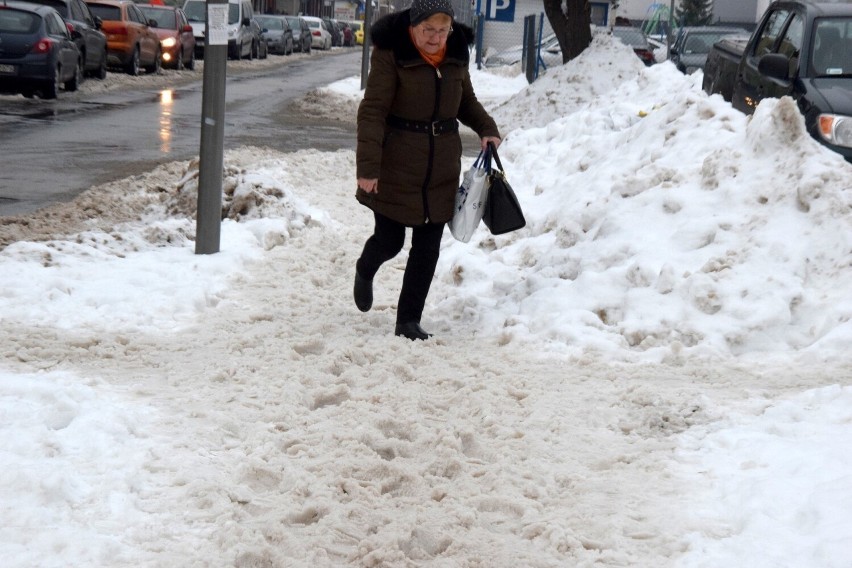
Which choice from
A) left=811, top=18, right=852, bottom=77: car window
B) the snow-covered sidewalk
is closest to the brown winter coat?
the snow-covered sidewalk

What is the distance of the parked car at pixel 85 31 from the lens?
2261cm

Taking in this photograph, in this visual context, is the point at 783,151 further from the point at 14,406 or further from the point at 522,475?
the point at 14,406

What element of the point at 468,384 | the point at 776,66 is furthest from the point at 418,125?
the point at 776,66

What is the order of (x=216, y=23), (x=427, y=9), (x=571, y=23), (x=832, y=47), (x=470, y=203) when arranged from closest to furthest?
(x=427, y=9) < (x=470, y=203) < (x=216, y=23) < (x=832, y=47) < (x=571, y=23)

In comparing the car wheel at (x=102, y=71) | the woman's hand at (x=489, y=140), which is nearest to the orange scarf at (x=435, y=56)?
the woman's hand at (x=489, y=140)

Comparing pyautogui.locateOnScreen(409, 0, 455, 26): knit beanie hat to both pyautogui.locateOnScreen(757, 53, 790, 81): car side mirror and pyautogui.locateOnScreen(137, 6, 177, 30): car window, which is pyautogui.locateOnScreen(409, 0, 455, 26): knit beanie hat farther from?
pyautogui.locateOnScreen(137, 6, 177, 30): car window

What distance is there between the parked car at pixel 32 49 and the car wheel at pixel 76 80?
102cm

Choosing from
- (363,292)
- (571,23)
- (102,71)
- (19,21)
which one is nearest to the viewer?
(363,292)

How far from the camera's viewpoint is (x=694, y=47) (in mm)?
24844

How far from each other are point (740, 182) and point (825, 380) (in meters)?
1.90

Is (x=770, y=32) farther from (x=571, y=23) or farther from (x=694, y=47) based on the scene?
(x=694, y=47)

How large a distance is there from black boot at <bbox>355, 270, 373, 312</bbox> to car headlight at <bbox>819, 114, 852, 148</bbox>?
3.47 metres

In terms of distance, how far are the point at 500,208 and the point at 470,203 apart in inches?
6.6

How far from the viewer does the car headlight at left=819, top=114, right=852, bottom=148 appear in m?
7.82
